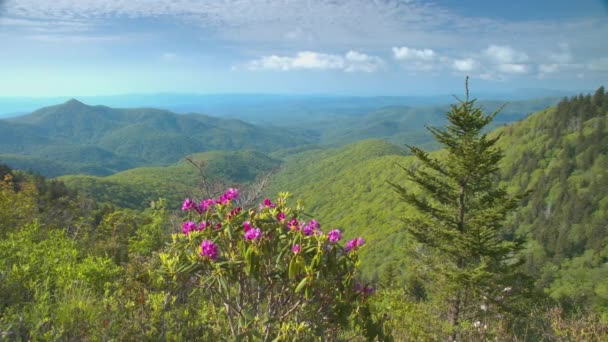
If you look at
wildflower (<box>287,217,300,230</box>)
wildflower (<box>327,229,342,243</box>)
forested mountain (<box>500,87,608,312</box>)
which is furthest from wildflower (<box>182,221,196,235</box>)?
forested mountain (<box>500,87,608,312</box>)

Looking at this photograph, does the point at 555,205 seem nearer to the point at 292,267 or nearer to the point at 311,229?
the point at 311,229

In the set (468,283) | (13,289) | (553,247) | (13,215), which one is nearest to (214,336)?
(13,289)

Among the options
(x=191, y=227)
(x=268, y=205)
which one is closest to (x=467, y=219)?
(x=268, y=205)

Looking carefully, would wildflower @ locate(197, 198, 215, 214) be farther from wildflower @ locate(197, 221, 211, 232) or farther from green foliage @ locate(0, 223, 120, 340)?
green foliage @ locate(0, 223, 120, 340)

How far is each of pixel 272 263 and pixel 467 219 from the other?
333 inches

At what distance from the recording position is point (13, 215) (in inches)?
556

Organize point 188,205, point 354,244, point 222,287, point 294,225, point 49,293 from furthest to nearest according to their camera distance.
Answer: point 49,293, point 188,205, point 222,287, point 354,244, point 294,225

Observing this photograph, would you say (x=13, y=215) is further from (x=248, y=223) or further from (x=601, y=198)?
(x=601, y=198)

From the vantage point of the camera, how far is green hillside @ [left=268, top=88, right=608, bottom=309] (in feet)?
220

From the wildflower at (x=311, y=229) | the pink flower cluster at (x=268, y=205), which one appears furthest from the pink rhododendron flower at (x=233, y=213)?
the wildflower at (x=311, y=229)

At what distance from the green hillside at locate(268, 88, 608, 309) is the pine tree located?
47778mm

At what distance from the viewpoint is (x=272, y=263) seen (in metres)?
3.84

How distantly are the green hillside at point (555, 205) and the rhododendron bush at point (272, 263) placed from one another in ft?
181

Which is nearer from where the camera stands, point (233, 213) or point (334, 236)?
point (334, 236)
